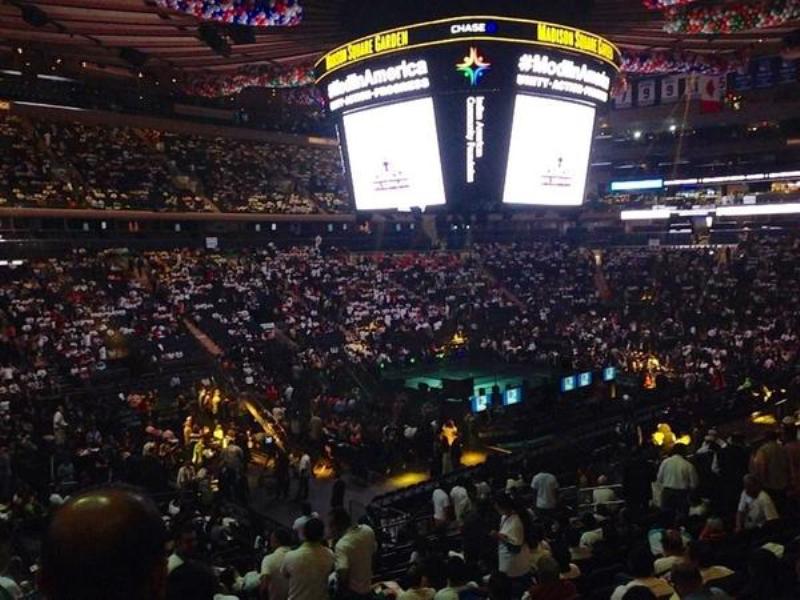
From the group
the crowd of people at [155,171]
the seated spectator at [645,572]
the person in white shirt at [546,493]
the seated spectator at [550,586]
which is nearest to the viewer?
the seated spectator at [550,586]

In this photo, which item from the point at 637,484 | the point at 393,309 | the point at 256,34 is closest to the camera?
the point at 637,484

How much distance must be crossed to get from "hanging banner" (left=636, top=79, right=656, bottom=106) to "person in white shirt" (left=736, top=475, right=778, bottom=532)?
Result: 13.3 meters

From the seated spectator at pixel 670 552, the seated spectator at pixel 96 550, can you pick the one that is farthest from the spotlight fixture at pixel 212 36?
the seated spectator at pixel 96 550

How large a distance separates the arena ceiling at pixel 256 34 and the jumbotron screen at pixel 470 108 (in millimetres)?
331

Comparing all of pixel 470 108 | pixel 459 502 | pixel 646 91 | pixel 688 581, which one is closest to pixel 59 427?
pixel 459 502

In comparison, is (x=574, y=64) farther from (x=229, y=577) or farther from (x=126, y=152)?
(x=126, y=152)

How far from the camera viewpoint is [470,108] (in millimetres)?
7805

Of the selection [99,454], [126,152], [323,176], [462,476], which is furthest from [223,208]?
[462,476]

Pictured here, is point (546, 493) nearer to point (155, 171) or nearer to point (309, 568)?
point (309, 568)

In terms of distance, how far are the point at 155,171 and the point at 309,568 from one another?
103ft

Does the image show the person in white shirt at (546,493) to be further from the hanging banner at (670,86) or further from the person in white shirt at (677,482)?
the hanging banner at (670,86)

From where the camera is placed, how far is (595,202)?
43.2 meters

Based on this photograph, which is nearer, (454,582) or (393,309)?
(454,582)

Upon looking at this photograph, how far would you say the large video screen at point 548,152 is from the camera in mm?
8094
